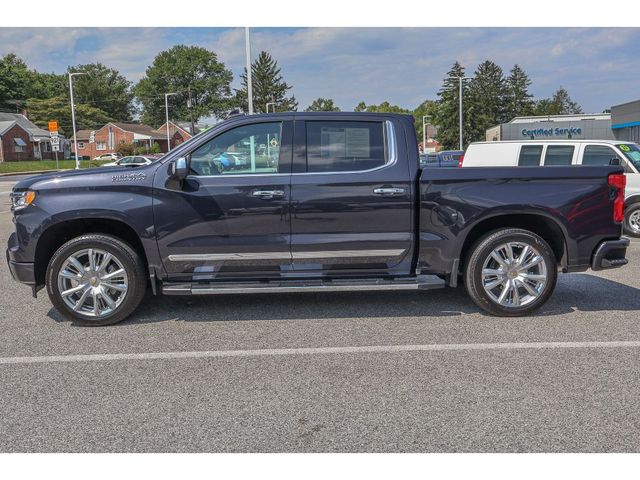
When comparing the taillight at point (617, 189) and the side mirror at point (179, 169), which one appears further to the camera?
the taillight at point (617, 189)

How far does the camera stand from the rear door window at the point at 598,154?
37.0 ft

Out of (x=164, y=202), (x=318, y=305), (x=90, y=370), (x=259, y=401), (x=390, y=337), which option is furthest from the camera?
(x=318, y=305)

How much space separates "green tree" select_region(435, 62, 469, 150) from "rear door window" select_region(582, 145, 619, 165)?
7937 centimetres

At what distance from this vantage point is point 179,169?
553cm

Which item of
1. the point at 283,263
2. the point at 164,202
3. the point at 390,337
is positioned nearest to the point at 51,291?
the point at 164,202

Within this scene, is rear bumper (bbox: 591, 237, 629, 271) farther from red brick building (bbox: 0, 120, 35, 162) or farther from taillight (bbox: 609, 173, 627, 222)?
red brick building (bbox: 0, 120, 35, 162)

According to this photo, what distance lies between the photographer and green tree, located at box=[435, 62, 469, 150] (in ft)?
295

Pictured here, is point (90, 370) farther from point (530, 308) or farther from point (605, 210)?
point (605, 210)

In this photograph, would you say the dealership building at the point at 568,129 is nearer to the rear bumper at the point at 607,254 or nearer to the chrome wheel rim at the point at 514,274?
the rear bumper at the point at 607,254

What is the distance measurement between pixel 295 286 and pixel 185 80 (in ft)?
362

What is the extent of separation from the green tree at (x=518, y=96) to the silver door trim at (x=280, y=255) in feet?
368

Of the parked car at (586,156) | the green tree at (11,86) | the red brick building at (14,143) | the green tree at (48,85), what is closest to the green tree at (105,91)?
the green tree at (48,85)

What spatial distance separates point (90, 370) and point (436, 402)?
8.42 ft

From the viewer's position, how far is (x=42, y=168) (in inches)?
2255
